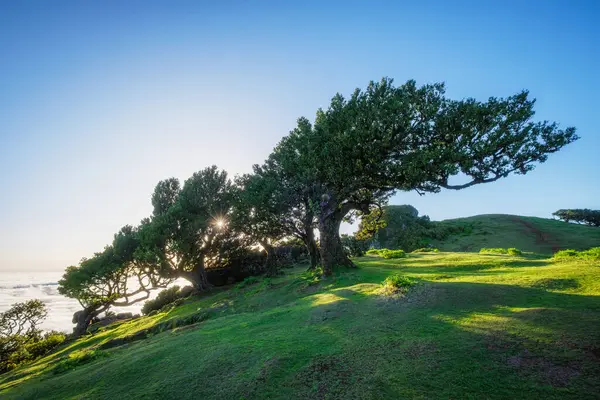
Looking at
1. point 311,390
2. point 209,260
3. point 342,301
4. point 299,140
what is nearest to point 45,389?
point 311,390

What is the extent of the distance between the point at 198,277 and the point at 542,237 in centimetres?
6436

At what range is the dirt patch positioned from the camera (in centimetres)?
4603

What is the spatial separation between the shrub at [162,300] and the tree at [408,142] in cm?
2879

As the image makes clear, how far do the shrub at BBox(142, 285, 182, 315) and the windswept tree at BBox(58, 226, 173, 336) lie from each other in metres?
1.34

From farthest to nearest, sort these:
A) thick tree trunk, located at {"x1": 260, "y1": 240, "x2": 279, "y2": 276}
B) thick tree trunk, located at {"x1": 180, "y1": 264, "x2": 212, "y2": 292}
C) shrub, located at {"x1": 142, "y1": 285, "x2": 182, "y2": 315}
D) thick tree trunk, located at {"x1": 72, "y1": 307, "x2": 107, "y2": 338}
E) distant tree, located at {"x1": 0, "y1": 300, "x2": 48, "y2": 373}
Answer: shrub, located at {"x1": 142, "y1": 285, "x2": 182, "y2": 315}
thick tree trunk, located at {"x1": 180, "y1": 264, "x2": 212, "y2": 292}
thick tree trunk, located at {"x1": 72, "y1": 307, "x2": 107, "y2": 338}
thick tree trunk, located at {"x1": 260, "y1": 240, "x2": 279, "y2": 276}
distant tree, located at {"x1": 0, "y1": 300, "x2": 48, "y2": 373}

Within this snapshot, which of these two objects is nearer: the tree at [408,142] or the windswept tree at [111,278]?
the tree at [408,142]

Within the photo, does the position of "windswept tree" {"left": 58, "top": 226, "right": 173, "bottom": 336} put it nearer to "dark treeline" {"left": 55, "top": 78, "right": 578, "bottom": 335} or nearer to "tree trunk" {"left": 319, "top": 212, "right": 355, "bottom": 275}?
"dark treeline" {"left": 55, "top": 78, "right": 578, "bottom": 335}

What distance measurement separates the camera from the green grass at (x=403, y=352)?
4.96 metres

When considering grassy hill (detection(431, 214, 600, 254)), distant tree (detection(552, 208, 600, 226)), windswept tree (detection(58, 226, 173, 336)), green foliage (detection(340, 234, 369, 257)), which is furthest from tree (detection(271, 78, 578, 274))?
distant tree (detection(552, 208, 600, 226))

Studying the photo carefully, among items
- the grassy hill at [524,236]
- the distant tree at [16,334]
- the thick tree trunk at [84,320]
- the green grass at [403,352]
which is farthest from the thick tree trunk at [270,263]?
the grassy hill at [524,236]

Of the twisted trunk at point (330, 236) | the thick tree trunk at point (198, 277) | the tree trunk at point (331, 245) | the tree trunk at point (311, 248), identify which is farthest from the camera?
the thick tree trunk at point (198, 277)

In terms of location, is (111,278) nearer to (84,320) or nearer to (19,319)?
(84,320)

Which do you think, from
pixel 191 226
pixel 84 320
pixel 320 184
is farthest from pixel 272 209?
pixel 84 320

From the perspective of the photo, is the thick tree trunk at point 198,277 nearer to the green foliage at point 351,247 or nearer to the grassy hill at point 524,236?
the green foliage at point 351,247
